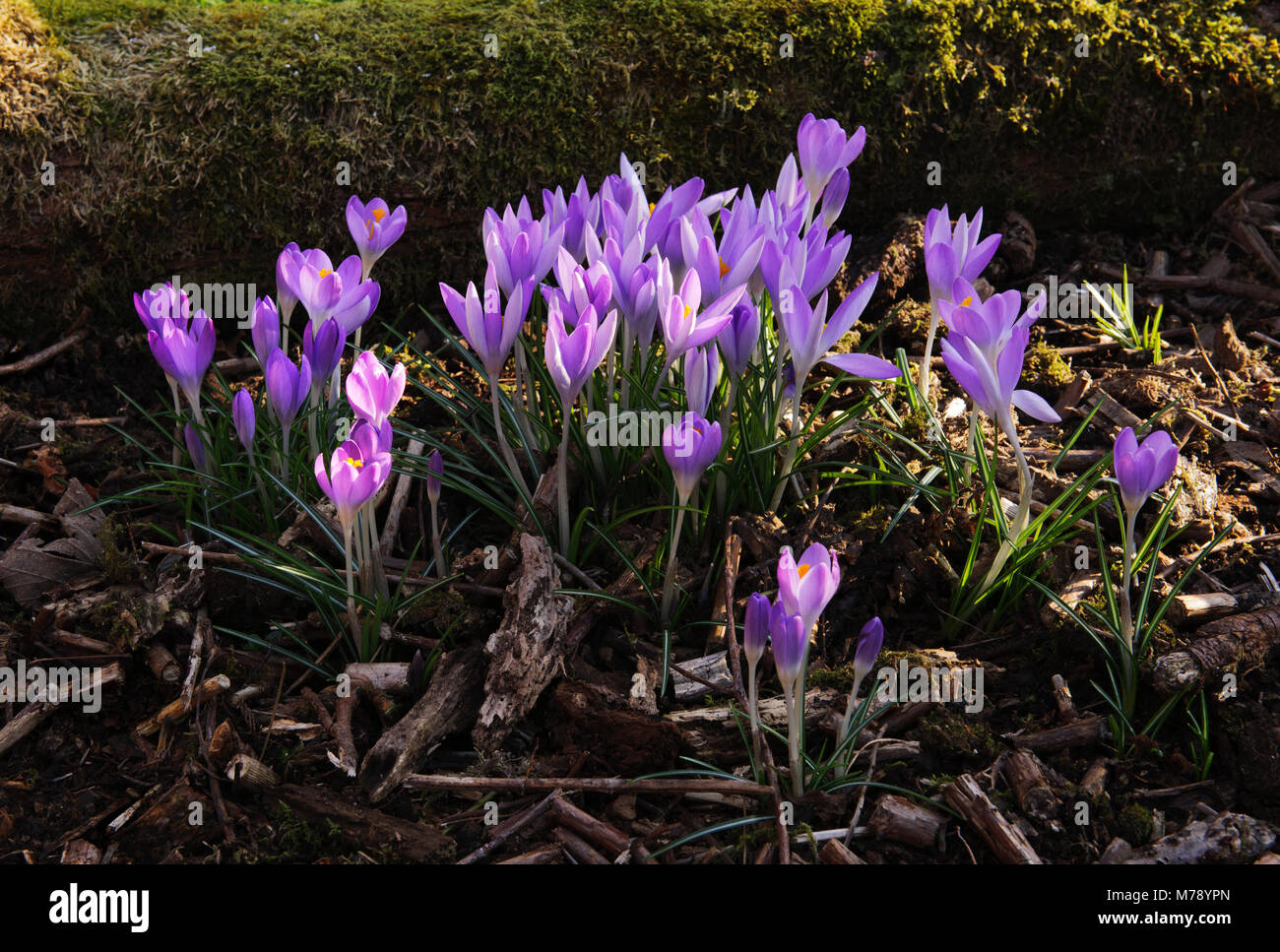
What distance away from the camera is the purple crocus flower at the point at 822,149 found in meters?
2.27

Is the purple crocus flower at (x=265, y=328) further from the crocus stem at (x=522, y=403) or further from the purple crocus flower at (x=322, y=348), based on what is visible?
the crocus stem at (x=522, y=403)

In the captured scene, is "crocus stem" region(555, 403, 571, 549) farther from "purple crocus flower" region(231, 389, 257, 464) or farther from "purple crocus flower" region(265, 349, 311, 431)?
"purple crocus flower" region(231, 389, 257, 464)

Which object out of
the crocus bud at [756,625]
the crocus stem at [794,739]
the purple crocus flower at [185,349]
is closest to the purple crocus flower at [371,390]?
the purple crocus flower at [185,349]

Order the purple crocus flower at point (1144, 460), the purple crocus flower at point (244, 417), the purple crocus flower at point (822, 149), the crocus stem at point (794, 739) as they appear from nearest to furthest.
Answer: the crocus stem at point (794, 739) → the purple crocus flower at point (1144, 460) → the purple crocus flower at point (244, 417) → the purple crocus flower at point (822, 149)

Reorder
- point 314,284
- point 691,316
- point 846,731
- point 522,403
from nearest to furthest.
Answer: point 846,731 < point 691,316 < point 314,284 < point 522,403

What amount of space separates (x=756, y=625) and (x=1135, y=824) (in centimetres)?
73

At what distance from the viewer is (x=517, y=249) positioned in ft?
6.55

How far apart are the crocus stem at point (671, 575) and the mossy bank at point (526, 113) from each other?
5.34ft

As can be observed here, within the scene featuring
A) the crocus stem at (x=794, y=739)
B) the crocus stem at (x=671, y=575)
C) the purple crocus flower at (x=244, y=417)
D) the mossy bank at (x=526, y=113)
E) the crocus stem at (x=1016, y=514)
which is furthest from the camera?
the mossy bank at (x=526, y=113)

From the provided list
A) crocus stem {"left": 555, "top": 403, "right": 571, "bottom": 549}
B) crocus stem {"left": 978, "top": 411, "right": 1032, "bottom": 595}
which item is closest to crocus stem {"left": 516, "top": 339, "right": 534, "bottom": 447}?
crocus stem {"left": 555, "top": 403, "right": 571, "bottom": 549}

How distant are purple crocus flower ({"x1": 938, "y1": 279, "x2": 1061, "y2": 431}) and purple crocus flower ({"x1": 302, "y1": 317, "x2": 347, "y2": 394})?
121 centimetres

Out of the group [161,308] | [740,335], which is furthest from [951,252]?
[161,308]

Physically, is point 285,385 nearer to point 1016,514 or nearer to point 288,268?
point 288,268
